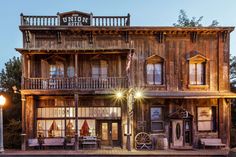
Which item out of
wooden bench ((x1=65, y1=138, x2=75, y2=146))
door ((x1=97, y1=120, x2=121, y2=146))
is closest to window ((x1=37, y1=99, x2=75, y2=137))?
wooden bench ((x1=65, y1=138, x2=75, y2=146))

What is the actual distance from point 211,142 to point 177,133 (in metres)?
2.35

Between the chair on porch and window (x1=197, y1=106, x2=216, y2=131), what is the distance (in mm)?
3835

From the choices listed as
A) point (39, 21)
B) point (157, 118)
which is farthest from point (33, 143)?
point (157, 118)

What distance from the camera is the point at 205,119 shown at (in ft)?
82.2

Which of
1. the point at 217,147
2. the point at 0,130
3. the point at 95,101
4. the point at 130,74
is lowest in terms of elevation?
the point at 217,147

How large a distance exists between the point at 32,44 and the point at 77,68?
351cm

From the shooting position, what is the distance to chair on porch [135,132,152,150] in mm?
23828

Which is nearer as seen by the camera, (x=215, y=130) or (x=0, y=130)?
(x=0, y=130)

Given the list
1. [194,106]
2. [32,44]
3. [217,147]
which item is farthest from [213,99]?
[32,44]

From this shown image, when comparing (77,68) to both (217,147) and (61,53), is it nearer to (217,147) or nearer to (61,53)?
(61,53)

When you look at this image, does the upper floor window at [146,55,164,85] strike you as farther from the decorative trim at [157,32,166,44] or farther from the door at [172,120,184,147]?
the door at [172,120,184,147]

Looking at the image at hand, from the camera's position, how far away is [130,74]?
2469 centimetres

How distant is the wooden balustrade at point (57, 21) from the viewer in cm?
2439

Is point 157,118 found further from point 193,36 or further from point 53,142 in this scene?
point 53,142
